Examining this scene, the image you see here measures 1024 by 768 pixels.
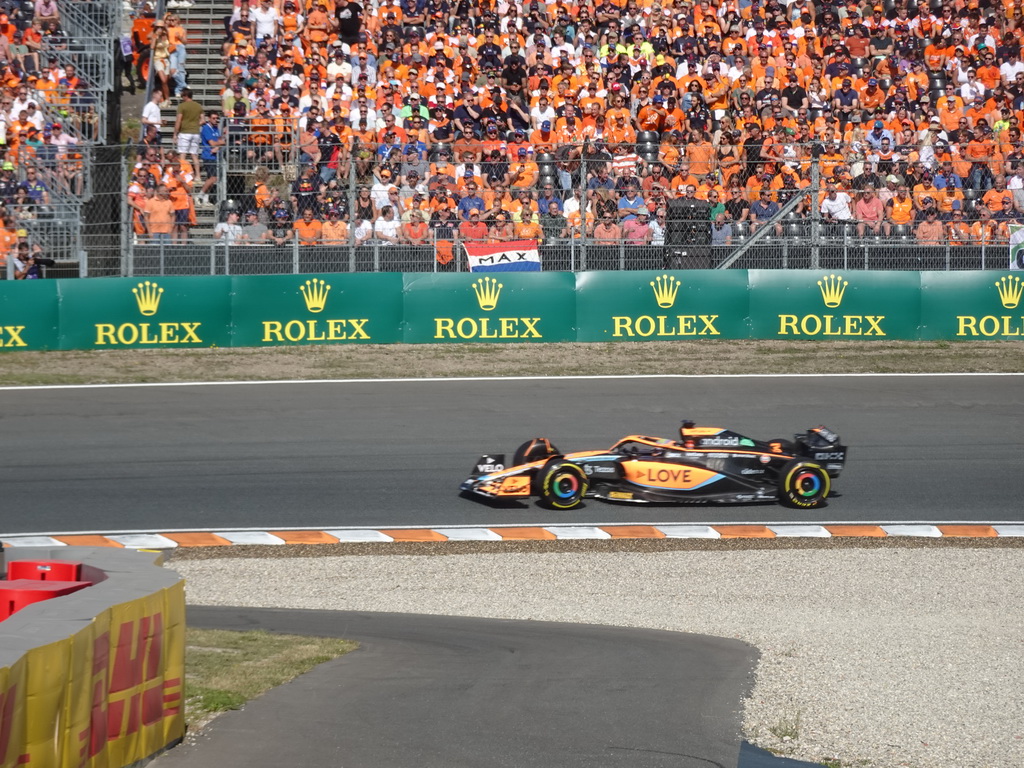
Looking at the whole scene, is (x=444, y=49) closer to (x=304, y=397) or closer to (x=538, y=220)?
(x=538, y=220)

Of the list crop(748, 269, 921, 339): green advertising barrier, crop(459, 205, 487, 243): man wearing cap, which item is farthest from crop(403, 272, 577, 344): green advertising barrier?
crop(748, 269, 921, 339): green advertising barrier

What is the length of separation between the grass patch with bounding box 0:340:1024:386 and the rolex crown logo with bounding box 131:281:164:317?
0.59 m

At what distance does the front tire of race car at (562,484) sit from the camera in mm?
12109

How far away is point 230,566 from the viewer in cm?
1059

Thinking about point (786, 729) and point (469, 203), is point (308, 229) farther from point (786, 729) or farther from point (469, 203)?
point (786, 729)

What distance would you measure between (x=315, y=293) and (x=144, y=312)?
2.40m

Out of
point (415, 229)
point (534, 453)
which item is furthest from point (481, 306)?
point (534, 453)

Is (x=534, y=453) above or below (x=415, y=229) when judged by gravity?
below

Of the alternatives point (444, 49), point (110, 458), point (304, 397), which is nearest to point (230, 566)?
point (110, 458)

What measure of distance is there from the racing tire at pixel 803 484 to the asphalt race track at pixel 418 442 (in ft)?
0.41

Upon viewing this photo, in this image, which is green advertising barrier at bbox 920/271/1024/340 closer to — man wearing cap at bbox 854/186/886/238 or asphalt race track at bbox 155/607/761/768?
man wearing cap at bbox 854/186/886/238

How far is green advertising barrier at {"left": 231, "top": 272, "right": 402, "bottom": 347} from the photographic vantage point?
19125 mm

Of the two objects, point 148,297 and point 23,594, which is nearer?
point 23,594

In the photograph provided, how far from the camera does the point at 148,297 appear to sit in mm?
18875
